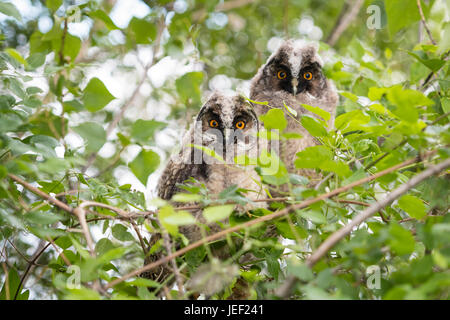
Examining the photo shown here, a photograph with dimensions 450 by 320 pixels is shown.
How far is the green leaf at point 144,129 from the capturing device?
1.16 meters

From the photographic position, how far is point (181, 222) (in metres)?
0.98

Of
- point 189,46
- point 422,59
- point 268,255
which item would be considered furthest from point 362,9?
point 268,255

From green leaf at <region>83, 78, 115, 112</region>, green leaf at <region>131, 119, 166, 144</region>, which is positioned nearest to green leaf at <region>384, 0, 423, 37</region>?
green leaf at <region>131, 119, 166, 144</region>

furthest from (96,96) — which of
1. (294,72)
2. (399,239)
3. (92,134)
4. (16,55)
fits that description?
(294,72)

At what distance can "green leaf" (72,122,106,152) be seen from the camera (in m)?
1.18

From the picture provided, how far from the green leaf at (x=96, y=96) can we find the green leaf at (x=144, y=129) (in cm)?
22

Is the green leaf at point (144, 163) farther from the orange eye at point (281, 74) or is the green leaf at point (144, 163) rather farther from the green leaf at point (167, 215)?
the orange eye at point (281, 74)

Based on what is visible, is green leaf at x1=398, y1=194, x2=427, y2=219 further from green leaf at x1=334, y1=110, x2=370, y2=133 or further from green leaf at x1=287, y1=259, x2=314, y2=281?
green leaf at x1=287, y1=259, x2=314, y2=281

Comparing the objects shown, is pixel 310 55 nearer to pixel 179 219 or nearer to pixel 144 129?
pixel 144 129

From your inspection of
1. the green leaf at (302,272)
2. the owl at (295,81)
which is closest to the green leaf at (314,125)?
the green leaf at (302,272)

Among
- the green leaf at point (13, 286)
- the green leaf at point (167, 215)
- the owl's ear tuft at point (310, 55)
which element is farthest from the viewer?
the owl's ear tuft at point (310, 55)

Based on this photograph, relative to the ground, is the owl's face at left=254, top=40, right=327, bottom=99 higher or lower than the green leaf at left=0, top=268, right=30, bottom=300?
higher
